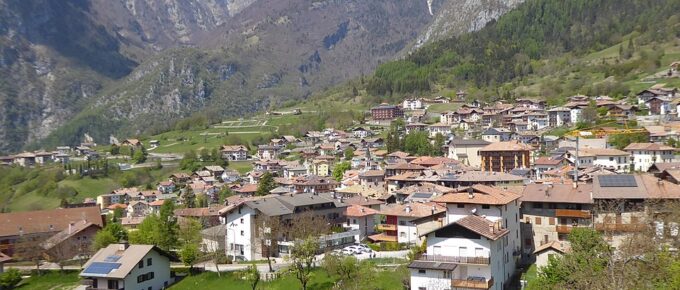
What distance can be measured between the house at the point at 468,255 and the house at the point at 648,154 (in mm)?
40810

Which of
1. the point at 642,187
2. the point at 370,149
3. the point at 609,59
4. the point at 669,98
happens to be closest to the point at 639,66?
the point at 609,59

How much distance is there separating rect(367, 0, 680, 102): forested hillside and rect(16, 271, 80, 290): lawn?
10739 centimetres

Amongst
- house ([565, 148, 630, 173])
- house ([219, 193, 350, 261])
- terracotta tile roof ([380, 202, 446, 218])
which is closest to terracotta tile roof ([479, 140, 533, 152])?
house ([565, 148, 630, 173])

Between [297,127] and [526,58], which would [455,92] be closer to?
[526,58]

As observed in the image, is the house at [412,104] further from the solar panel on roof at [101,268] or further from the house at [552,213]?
the solar panel on roof at [101,268]

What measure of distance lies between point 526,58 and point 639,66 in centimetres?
3743

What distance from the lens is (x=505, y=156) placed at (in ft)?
286

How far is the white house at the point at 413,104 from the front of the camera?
508 feet

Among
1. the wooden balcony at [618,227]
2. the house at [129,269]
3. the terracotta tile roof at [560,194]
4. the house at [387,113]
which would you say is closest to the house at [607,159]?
the terracotta tile roof at [560,194]

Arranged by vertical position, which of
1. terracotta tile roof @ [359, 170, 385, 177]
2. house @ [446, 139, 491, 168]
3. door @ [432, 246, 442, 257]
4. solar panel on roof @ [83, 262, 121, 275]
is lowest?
solar panel on roof @ [83, 262, 121, 275]

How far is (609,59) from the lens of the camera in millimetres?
147750

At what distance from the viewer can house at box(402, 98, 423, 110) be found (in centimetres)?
15488

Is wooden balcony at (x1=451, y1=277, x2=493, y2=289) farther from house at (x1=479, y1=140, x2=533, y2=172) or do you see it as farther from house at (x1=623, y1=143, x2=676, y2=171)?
house at (x1=479, y1=140, x2=533, y2=172)

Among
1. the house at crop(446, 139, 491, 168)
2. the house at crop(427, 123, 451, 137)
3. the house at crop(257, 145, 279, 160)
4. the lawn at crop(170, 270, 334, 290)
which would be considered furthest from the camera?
the house at crop(257, 145, 279, 160)
